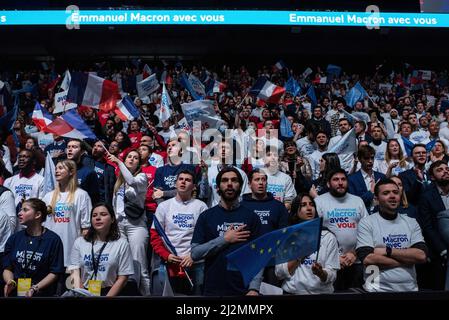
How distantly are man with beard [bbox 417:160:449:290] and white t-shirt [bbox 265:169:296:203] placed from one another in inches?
52.3

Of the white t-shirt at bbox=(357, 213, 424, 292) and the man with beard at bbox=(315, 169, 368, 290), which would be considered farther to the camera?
the man with beard at bbox=(315, 169, 368, 290)

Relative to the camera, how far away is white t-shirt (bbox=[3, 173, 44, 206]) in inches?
234

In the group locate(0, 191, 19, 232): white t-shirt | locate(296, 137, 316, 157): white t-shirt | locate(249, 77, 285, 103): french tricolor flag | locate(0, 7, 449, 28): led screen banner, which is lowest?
locate(0, 191, 19, 232): white t-shirt

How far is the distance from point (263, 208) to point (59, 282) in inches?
73.7

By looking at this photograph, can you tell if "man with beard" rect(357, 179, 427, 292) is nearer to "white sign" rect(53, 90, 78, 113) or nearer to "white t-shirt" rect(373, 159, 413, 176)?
"white t-shirt" rect(373, 159, 413, 176)

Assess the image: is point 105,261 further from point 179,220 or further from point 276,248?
point 276,248

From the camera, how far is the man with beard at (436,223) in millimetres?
4910

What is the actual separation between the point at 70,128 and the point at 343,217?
3.51m

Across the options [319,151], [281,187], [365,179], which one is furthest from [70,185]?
[319,151]

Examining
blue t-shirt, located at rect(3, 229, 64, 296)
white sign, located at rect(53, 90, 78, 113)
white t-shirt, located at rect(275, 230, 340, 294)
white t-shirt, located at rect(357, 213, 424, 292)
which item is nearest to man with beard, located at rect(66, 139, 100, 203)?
blue t-shirt, located at rect(3, 229, 64, 296)

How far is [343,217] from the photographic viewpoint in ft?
16.4

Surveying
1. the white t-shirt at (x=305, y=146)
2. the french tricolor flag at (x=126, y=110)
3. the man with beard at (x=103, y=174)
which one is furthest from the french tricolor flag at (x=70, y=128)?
the white t-shirt at (x=305, y=146)

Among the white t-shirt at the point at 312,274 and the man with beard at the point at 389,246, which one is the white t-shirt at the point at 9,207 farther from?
the man with beard at the point at 389,246

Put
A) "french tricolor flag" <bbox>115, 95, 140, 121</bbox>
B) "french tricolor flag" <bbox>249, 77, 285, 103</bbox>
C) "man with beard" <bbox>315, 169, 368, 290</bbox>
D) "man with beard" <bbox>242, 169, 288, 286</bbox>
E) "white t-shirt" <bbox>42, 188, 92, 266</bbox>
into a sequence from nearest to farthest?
"man with beard" <bbox>315, 169, 368, 290</bbox> → "man with beard" <bbox>242, 169, 288, 286</bbox> → "white t-shirt" <bbox>42, 188, 92, 266</bbox> → "french tricolor flag" <bbox>115, 95, 140, 121</bbox> → "french tricolor flag" <bbox>249, 77, 285, 103</bbox>
